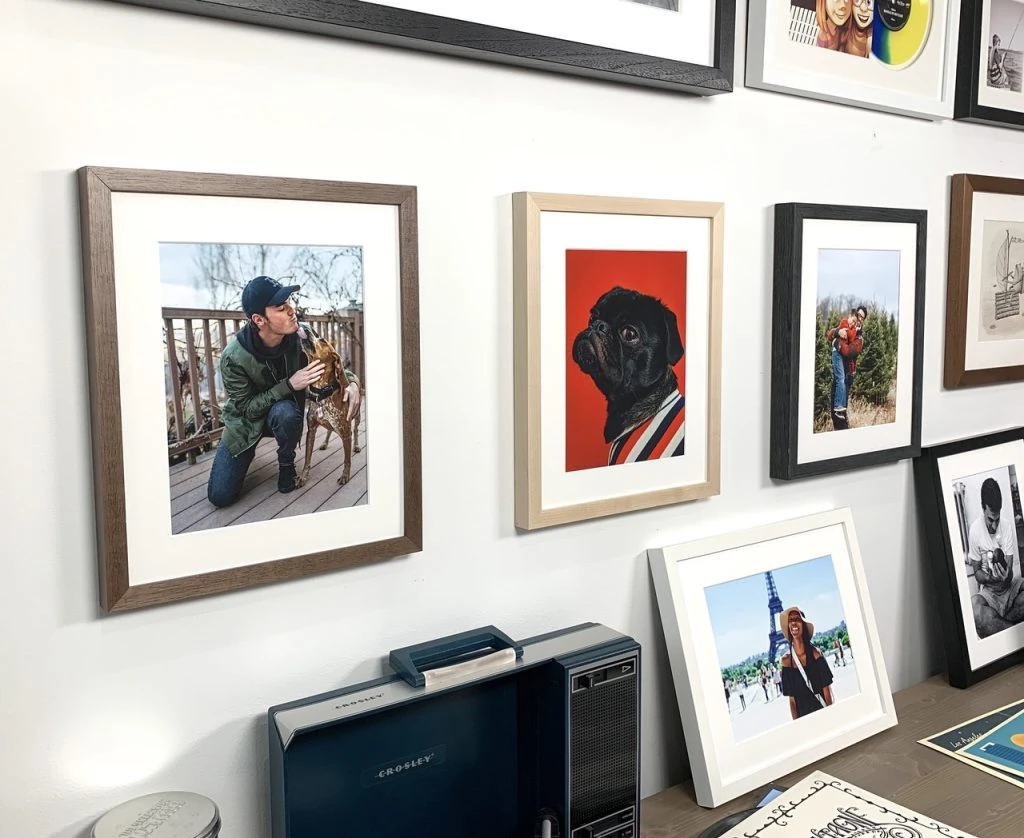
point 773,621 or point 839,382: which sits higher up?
point 839,382

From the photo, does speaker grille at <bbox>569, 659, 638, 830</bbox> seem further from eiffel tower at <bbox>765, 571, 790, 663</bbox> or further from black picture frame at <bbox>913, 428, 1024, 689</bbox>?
black picture frame at <bbox>913, 428, 1024, 689</bbox>

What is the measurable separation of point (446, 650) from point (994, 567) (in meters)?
1.04

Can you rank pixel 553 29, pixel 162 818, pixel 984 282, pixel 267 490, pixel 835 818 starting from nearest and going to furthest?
pixel 162 818, pixel 267 490, pixel 553 29, pixel 835 818, pixel 984 282

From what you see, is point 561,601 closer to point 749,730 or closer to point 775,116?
point 749,730

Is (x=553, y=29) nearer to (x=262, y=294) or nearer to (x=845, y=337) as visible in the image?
(x=262, y=294)

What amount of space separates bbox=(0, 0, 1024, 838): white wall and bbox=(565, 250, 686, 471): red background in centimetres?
8

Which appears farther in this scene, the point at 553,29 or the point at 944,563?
the point at 944,563

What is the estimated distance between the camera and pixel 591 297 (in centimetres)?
111

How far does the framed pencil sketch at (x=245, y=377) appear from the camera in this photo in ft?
2.69

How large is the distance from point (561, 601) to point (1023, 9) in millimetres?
1259

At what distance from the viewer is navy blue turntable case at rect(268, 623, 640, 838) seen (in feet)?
3.03

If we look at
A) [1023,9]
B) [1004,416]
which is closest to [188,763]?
[1004,416]

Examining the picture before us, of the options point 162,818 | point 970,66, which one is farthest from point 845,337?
point 162,818

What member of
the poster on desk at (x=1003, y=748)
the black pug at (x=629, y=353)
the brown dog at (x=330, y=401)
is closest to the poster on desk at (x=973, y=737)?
the poster on desk at (x=1003, y=748)
